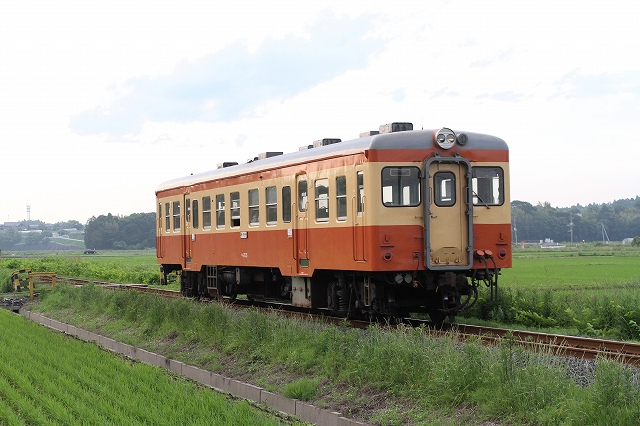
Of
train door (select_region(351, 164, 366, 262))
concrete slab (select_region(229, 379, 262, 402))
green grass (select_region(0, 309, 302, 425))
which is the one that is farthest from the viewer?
train door (select_region(351, 164, 366, 262))

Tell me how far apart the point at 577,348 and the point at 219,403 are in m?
5.08

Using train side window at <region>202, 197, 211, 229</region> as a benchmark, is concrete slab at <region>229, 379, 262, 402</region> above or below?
below

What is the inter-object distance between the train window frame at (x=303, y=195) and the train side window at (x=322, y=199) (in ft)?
1.36

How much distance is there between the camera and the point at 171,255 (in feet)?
83.1

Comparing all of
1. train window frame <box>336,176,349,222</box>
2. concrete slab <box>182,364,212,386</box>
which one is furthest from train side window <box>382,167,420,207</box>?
concrete slab <box>182,364,212,386</box>

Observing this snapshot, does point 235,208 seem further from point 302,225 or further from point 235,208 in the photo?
point 302,225

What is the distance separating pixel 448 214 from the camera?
1494 cm

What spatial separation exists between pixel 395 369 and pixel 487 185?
6.32 m

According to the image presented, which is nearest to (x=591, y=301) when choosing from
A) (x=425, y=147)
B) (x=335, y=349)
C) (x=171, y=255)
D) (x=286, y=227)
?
(x=425, y=147)

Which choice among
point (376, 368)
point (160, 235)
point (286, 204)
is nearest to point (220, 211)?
point (286, 204)

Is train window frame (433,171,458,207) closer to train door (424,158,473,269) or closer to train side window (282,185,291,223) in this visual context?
train door (424,158,473,269)

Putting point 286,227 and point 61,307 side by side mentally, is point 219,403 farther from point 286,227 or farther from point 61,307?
point 61,307

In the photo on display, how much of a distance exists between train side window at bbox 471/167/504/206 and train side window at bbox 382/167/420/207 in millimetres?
1123

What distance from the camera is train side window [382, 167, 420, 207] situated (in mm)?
14602
